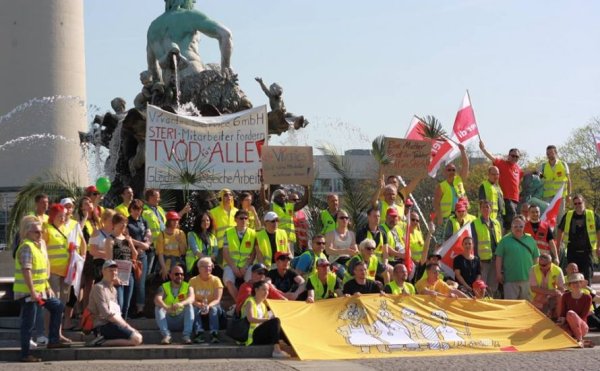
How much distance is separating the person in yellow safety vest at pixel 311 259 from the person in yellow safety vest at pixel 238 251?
2.04 feet

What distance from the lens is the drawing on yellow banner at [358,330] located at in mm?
15180

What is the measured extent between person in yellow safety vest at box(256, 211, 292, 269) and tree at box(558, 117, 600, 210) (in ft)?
147

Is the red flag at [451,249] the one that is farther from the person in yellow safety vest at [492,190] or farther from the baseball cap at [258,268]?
the baseball cap at [258,268]

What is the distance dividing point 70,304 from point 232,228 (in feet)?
7.59

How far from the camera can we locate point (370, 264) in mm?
16359

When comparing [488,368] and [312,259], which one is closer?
[488,368]

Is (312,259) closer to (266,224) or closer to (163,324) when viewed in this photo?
(266,224)

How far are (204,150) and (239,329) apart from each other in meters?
5.23

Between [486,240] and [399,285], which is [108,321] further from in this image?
[486,240]

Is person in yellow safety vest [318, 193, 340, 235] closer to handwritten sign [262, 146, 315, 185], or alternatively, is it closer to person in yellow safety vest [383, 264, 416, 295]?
handwritten sign [262, 146, 315, 185]

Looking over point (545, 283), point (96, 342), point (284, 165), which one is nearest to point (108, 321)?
point (96, 342)

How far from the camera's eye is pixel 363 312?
612 inches

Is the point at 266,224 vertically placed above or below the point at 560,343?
above

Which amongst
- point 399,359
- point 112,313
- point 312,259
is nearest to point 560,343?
point 399,359
